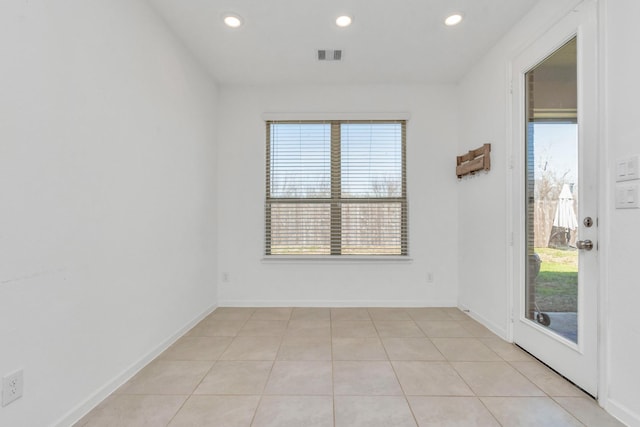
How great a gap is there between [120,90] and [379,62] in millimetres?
2393

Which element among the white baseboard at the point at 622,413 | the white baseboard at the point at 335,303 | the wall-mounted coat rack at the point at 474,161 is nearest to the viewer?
the white baseboard at the point at 622,413

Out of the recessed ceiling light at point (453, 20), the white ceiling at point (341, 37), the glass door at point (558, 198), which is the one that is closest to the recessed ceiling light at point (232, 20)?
the white ceiling at point (341, 37)

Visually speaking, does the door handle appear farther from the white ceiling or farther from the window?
the window

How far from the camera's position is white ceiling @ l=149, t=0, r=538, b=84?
2379 mm

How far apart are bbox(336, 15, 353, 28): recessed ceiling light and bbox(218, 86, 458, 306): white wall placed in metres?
1.16

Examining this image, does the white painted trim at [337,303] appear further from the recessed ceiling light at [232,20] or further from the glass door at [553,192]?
the recessed ceiling light at [232,20]

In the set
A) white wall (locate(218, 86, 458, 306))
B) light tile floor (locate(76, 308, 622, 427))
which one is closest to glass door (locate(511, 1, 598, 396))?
light tile floor (locate(76, 308, 622, 427))

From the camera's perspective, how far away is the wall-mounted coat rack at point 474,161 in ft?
9.68

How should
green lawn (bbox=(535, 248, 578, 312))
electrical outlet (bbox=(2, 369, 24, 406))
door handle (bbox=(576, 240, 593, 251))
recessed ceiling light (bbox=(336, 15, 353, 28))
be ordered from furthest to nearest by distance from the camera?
recessed ceiling light (bbox=(336, 15, 353, 28))
green lawn (bbox=(535, 248, 578, 312))
door handle (bbox=(576, 240, 593, 251))
electrical outlet (bbox=(2, 369, 24, 406))

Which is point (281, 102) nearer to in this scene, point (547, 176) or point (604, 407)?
point (547, 176)

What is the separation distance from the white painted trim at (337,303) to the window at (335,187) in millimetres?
587

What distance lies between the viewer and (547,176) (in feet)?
7.40

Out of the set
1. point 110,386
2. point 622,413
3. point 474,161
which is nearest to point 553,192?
point 474,161

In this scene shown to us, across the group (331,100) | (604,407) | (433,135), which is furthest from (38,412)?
(433,135)
